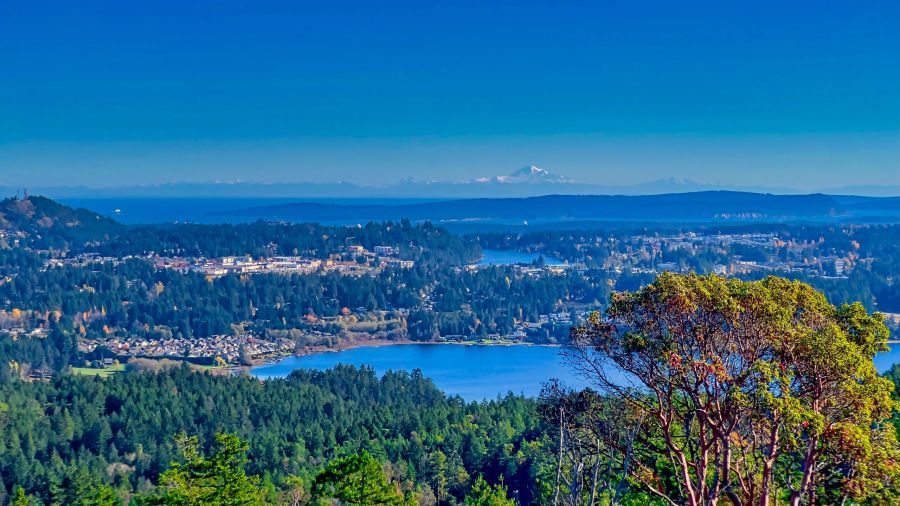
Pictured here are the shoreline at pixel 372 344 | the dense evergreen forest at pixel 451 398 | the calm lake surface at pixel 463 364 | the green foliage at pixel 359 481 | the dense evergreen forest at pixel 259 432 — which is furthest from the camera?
the shoreline at pixel 372 344

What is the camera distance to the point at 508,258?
112 m

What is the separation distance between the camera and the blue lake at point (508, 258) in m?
106

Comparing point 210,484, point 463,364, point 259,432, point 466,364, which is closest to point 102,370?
point 463,364

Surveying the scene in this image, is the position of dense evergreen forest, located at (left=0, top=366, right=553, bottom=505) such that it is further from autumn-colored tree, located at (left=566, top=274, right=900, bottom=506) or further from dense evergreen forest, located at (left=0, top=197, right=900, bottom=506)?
autumn-colored tree, located at (left=566, top=274, right=900, bottom=506)

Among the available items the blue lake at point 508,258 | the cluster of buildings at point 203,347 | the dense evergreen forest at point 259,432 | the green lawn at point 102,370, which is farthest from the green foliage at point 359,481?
the blue lake at point 508,258

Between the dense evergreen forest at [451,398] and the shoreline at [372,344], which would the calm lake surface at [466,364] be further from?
the dense evergreen forest at [451,398]

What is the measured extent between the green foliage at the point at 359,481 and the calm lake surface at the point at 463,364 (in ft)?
90.3

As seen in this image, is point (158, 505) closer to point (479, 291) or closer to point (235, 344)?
point (235, 344)

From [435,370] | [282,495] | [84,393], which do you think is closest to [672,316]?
[282,495]

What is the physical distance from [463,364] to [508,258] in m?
58.4

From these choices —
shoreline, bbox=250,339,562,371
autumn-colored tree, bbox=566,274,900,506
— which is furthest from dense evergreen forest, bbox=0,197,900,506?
→ shoreline, bbox=250,339,562,371

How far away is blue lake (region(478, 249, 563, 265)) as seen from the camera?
106125 millimetres

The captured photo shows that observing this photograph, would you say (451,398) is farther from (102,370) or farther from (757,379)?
(757,379)

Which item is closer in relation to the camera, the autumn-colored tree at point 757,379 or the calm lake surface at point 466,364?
the autumn-colored tree at point 757,379
